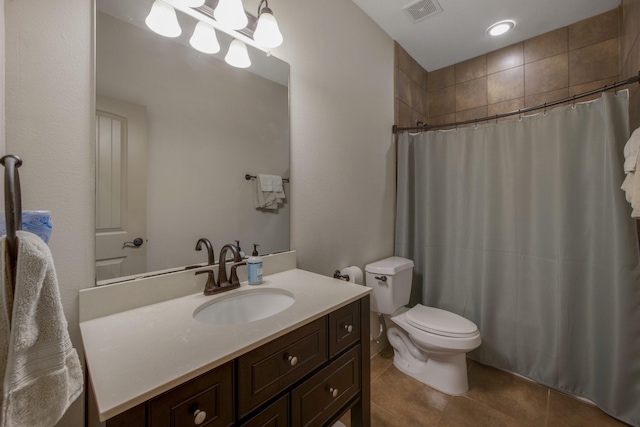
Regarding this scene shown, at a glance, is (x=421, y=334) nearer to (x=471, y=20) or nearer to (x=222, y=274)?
(x=222, y=274)

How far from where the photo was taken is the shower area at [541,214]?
146cm

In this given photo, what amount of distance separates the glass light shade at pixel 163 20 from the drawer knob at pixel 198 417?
1.31 meters

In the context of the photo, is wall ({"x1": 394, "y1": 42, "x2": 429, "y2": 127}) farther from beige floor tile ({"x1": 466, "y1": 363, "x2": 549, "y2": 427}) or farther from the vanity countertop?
beige floor tile ({"x1": 466, "y1": 363, "x2": 549, "y2": 427})

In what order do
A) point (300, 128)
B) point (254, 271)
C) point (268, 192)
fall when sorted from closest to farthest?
1. point (254, 271)
2. point (268, 192)
3. point (300, 128)

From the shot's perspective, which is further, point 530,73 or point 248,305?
point 530,73

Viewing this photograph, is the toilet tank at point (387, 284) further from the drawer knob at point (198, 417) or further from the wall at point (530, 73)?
the wall at point (530, 73)

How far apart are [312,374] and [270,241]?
2.23 ft

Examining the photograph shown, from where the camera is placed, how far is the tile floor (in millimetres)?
1453

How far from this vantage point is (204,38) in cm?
115

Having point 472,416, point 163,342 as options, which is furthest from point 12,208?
point 472,416

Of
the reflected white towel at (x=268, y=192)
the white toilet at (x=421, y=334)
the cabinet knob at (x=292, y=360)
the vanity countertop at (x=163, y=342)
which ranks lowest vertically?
the white toilet at (x=421, y=334)

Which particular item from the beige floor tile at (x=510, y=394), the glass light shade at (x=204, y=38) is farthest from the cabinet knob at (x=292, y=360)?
the beige floor tile at (x=510, y=394)

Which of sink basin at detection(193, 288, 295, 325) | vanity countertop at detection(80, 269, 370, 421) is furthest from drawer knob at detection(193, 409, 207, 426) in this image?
sink basin at detection(193, 288, 295, 325)

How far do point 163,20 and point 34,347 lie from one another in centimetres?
116
